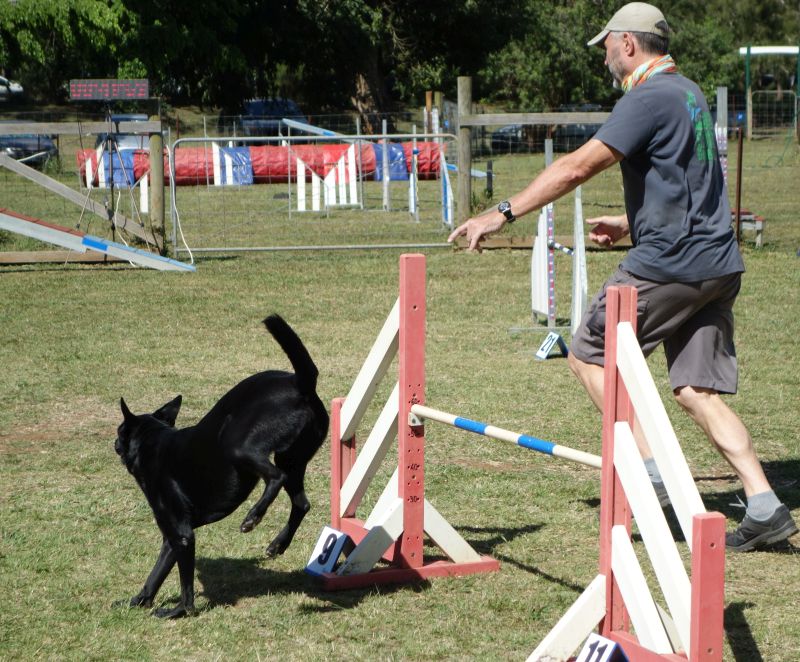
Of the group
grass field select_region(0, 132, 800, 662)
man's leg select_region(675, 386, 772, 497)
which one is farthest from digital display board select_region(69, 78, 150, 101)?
man's leg select_region(675, 386, 772, 497)

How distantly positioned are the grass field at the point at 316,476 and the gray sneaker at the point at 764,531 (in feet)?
0.23

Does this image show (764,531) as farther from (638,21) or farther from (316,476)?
(316,476)

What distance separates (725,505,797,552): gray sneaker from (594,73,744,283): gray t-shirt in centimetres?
94

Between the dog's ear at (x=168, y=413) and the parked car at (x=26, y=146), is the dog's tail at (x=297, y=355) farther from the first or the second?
the parked car at (x=26, y=146)

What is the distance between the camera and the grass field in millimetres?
3609

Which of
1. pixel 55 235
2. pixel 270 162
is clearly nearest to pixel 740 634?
pixel 55 235

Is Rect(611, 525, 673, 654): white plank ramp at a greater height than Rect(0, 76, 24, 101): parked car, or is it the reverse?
Rect(0, 76, 24, 101): parked car

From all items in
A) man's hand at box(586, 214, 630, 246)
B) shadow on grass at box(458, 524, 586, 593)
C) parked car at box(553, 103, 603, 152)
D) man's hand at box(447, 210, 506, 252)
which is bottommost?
shadow on grass at box(458, 524, 586, 593)

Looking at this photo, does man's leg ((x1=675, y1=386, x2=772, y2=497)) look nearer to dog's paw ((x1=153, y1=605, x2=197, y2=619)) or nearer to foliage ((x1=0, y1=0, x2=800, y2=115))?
dog's paw ((x1=153, y1=605, x2=197, y2=619))

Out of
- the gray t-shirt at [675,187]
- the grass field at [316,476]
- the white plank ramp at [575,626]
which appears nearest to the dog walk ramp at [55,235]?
the grass field at [316,476]

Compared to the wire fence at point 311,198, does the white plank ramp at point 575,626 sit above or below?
below

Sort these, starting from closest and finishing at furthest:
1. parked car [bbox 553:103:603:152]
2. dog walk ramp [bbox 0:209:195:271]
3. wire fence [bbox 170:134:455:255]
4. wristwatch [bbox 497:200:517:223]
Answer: wristwatch [bbox 497:200:517:223] < dog walk ramp [bbox 0:209:195:271] < wire fence [bbox 170:134:455:255] < parked car [bbox 553:103:603:152]

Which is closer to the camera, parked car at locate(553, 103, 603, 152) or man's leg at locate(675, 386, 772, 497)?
man's leg at locate(675, 386, 772, 497)

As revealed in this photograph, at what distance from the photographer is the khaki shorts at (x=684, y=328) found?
418 cm
